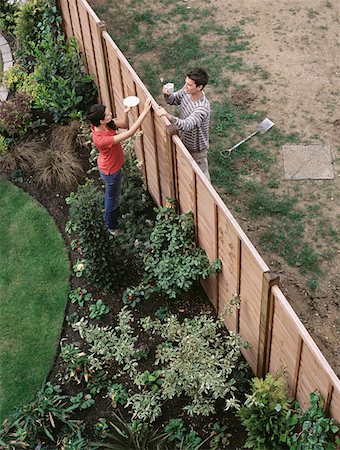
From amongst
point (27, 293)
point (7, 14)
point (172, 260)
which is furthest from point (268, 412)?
point (7, 14)

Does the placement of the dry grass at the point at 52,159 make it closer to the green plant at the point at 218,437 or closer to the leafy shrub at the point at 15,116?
the leafy shrub at the point at 15,116

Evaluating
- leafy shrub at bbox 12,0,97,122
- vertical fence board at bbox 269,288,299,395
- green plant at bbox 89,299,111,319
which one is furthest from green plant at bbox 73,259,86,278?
vertical fence board at bbox 269,288,299,395

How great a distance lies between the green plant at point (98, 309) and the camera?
6918 millimetres

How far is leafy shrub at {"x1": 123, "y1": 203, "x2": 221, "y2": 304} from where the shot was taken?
6469mm

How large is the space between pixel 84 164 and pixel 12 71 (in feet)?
7.60

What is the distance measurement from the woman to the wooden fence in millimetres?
325

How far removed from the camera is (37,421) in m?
5.97

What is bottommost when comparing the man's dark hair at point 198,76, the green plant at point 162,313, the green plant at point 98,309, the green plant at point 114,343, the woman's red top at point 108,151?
the green plant at point 98,309

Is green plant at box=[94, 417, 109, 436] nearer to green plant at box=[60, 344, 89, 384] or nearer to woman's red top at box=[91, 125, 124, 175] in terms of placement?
green plant at box=[60, 344, 89, 384]

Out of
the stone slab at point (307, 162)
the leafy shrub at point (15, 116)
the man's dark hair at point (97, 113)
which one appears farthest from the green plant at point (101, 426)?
the leafy shrub at point (15, 116)

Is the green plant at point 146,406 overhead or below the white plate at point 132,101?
below

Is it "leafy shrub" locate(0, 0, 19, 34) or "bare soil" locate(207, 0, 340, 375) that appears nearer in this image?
"bare soil" locate(207, 0, 340, 375)

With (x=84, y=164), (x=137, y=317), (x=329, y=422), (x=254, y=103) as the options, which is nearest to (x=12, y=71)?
(x=84, y=164)

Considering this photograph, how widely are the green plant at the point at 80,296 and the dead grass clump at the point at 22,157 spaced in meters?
2.16
